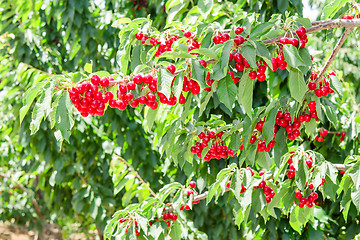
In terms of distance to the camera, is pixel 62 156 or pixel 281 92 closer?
pixel 281 92

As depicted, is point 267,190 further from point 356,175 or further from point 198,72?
point 198,72

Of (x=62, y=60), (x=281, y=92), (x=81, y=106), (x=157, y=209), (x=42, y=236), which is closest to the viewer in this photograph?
(x=81, y=106)

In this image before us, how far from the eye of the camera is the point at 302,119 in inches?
59.4

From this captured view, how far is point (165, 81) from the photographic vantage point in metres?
1.17

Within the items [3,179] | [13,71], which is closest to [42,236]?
[3,179]

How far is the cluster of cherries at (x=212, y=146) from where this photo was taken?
5.49 ft

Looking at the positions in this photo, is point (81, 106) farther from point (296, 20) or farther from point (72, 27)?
point (72, 27)

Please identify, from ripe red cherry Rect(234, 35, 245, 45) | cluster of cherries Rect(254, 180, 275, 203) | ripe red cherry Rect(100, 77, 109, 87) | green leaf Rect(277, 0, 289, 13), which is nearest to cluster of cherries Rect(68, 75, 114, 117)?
ripe red cherry Rect(100, 77, 109, 87)

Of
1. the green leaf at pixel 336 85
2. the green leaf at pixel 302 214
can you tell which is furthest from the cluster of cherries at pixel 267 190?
the green leaf at pixel 336 85

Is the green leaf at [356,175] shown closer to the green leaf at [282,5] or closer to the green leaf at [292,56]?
the green leaf at [292,56]

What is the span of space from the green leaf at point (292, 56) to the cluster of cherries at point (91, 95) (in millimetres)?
507

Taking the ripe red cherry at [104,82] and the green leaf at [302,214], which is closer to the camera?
the ripe red cherry at [104,82]

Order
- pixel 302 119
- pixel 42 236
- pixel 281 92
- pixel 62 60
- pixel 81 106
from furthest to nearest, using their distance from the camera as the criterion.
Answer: pixel 42 236, pixel 62 60, pixel 281 92, pixel 302 119, pixel 81 106

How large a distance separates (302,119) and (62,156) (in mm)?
2295
